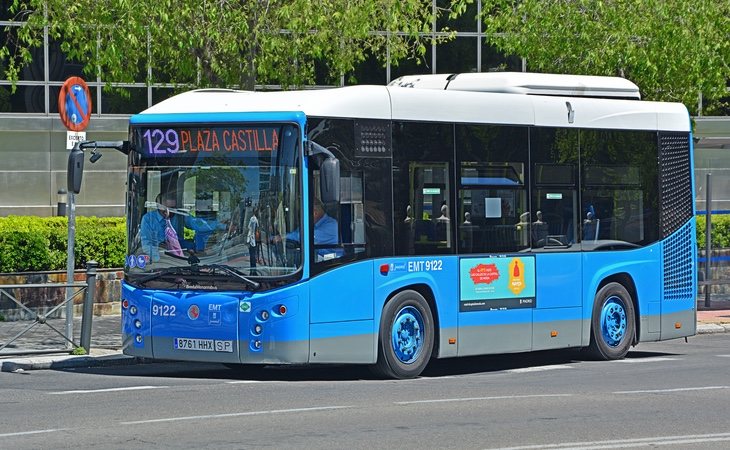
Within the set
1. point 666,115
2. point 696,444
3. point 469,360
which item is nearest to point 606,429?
point 696,444

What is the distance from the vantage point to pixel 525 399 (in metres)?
13.1

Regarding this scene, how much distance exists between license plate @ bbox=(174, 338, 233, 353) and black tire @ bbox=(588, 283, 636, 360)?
17.4ft

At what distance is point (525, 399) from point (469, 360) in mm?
4910

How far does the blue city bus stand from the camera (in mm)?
14172

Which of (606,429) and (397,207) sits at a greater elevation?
(397,207)

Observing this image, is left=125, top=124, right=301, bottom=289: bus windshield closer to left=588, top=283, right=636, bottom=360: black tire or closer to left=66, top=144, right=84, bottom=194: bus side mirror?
left=66, top=144, right=84, bottom=194: bus side mirror

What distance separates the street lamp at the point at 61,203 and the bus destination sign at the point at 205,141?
18.3 m

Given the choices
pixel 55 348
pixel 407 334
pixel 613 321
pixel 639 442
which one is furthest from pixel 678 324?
pixel 639 442

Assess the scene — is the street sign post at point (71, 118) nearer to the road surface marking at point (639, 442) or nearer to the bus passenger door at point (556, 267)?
the bus passenger door at point (556, 267)

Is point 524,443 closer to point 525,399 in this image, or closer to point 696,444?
point 696,444

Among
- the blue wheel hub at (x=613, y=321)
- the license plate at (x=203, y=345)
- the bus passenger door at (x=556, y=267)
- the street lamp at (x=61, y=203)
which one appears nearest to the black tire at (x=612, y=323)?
the blue wheel hub at (x=613, y=321)

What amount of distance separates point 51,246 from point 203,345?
8085 millimetres

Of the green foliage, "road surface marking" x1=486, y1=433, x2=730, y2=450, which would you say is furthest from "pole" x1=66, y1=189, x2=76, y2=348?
the green foliage

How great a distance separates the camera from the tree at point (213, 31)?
19.0 m
